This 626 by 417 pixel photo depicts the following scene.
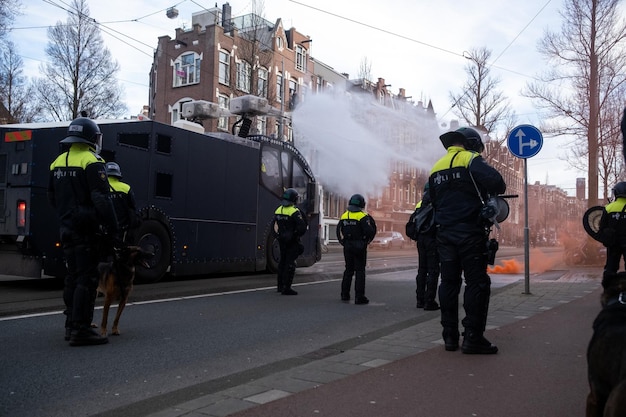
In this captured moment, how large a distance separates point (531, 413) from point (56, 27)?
2674cm

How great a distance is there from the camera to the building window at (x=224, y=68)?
36.7m

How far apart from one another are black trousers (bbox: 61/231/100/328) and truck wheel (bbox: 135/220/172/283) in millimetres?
4342

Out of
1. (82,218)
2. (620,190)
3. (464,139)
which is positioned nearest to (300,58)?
(620,190)

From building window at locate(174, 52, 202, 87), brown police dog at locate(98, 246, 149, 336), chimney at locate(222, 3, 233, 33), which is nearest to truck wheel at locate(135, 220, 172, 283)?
brown police dog at locate(98, 246, 149, 336)

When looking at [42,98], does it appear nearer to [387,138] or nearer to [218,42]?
[218,42]

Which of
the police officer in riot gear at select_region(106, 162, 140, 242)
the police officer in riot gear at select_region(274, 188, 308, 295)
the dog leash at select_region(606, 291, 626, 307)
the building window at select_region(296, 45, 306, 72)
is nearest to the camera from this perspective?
the dog leash at select_region(606, 291, 626, 307)

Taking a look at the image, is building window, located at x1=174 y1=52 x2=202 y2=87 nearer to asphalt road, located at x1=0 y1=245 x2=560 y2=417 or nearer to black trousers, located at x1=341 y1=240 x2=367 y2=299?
asphalt road, located at x1=0 y1=245 x2=560 y2=417

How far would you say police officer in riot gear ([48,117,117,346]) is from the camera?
5203 mm

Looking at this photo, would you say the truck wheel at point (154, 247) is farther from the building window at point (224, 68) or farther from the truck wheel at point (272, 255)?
the building window at point (224, 68)

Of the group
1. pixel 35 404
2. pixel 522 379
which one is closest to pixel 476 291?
pixel 522 379

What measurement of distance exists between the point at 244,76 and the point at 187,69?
9.60m

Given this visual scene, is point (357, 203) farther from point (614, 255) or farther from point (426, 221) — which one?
point (614, 255)

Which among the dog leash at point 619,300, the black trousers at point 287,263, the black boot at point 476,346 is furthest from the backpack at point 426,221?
the black trousers at point 287,263

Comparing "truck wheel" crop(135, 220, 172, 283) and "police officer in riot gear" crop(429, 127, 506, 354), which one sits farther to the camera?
"truck wheel" crop(135, 220, 172, 283)
